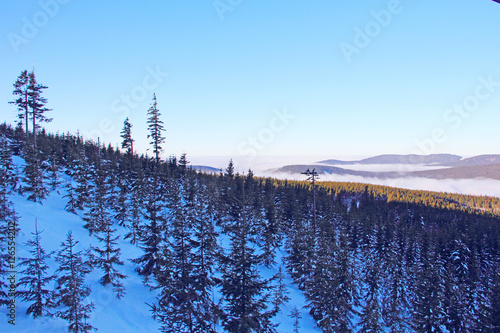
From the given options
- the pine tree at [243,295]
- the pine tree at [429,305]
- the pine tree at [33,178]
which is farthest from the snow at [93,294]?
the pine tree at [243,295]

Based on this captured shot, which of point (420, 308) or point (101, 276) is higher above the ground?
point (101, 276)

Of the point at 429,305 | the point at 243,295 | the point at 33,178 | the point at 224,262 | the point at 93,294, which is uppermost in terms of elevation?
the point at 33,178

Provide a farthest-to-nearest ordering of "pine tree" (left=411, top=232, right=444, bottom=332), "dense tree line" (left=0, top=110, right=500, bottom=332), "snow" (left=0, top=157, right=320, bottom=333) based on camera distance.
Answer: "pine tree" (left=411, top=232, right=444, bottom=332), "snow" (left=0, top=157, right=320, bottom=333), "dense tree line" (left=0, top=110, right=500, bottom=332)

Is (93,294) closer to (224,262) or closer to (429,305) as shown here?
(224,262)

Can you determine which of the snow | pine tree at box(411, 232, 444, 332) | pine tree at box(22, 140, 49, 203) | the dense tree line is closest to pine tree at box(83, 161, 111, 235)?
the dense tree line

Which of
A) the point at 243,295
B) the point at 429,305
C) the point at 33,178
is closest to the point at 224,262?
the point at 243,295

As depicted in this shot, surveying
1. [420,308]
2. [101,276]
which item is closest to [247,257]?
[101,276]

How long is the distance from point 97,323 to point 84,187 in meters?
20.7

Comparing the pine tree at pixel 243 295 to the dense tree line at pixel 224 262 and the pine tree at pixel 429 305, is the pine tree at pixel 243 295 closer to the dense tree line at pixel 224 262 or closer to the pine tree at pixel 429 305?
the dense tree line at pixel 224 262

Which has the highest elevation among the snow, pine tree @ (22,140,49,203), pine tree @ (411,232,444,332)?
pine tree @ (22,140,49,203)

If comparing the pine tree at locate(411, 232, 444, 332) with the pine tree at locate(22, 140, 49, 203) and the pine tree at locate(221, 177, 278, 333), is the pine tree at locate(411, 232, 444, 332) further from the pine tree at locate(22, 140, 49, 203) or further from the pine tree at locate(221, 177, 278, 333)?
the pine tree at locate(22, 140, 49, 203)

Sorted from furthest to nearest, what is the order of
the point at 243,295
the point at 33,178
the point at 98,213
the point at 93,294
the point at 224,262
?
1. the point at 33,178
2. the point at 98,213
3. the point at 93,294
4. the point at 224,262
5. the point at 243,295

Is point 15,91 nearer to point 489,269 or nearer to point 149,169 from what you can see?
point 149,169

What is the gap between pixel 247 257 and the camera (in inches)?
531
